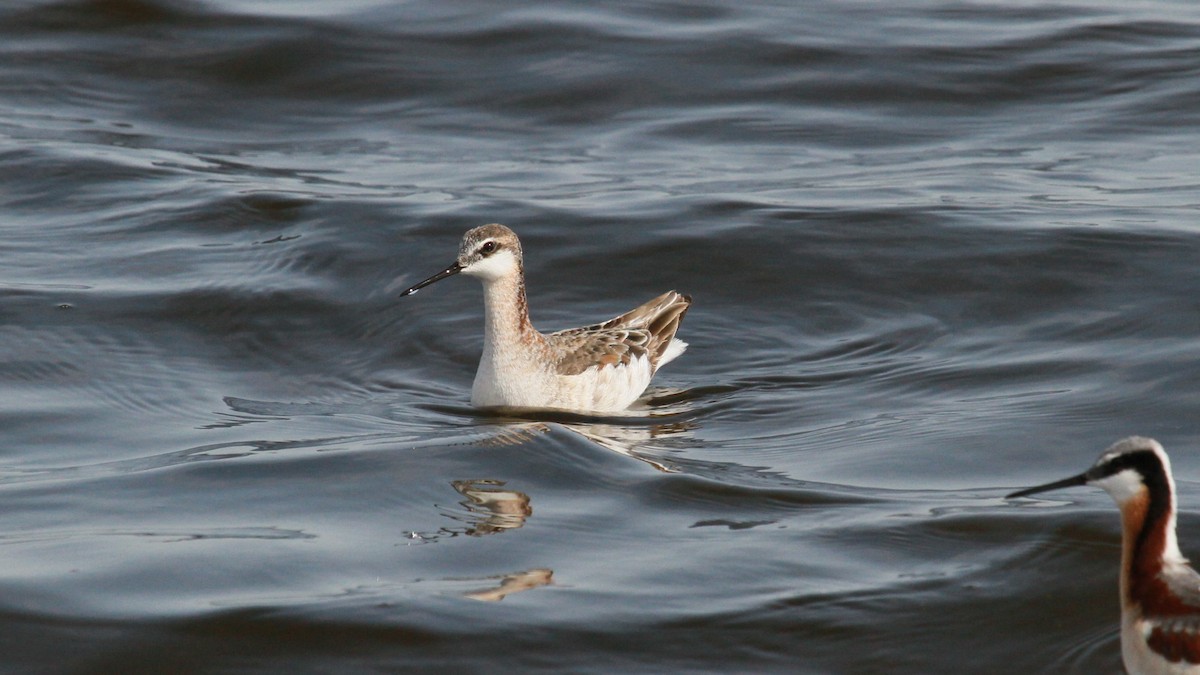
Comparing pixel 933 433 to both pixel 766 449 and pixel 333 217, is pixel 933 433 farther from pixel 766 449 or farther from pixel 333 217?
pixel 333 217

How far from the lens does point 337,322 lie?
45.0 ft

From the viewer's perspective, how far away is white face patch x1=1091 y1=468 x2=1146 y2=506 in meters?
6.40

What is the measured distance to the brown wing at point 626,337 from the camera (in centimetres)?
1193

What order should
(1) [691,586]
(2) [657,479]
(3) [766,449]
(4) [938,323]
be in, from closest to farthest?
(1) [691,586], (2) [657,479], (3) [766,449], (4) [938,323]

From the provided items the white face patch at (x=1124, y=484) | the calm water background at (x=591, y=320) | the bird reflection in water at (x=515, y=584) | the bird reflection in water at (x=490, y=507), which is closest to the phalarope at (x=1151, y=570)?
the white face patch at (x=1124, y=484)

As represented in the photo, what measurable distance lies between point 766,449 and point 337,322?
4664mm

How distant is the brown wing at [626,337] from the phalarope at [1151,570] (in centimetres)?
566

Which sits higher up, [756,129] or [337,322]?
[756,129]

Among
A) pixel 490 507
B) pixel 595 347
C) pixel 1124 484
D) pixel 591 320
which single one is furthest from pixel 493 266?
pixel 1124 484

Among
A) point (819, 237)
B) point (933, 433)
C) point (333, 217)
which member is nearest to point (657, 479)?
point (933, 433)

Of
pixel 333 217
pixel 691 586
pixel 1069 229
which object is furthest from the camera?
pixel 333 217

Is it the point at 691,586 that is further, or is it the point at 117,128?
the point at 117,128

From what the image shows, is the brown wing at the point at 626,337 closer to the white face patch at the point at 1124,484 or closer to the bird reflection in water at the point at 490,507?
the bird reflection in water at the point at 490,507

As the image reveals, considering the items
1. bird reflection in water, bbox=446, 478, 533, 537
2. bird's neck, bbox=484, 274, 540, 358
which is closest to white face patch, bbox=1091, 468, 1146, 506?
bird reflection in water, bbox=446, 478, 533, 537
